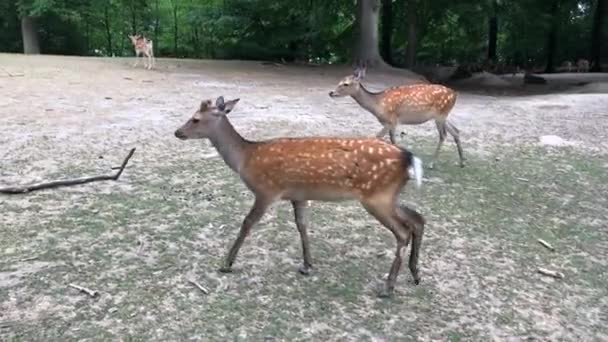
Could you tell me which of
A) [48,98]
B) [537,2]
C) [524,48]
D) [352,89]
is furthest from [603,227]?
[524,48]

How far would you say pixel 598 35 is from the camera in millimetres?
20078

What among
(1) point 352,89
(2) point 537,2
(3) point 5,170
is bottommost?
(3) point 5,170

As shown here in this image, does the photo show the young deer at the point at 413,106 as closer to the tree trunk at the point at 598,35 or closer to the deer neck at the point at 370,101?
the deer neck at the point at 370,101

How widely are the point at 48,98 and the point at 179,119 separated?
219 centimetres

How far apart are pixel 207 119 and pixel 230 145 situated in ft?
0.80

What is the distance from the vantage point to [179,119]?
7.55m

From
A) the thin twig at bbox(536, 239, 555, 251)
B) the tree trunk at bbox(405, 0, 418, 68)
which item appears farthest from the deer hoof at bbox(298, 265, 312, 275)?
the tree trunk at bbox(405, 0, 418, 68)

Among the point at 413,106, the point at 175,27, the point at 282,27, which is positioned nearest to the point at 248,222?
the point at 413,106

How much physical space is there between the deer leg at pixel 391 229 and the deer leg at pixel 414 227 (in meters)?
0.05

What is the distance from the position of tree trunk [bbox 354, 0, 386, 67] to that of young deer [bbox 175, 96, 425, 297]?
1140cm

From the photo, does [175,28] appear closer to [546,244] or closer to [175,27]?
[175,27]

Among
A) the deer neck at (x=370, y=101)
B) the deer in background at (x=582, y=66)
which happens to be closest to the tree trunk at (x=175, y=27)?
the deer in background at (x=582, y=66)

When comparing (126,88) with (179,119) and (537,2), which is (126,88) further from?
(537,2)

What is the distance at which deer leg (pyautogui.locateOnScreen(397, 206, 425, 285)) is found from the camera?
3.49m
